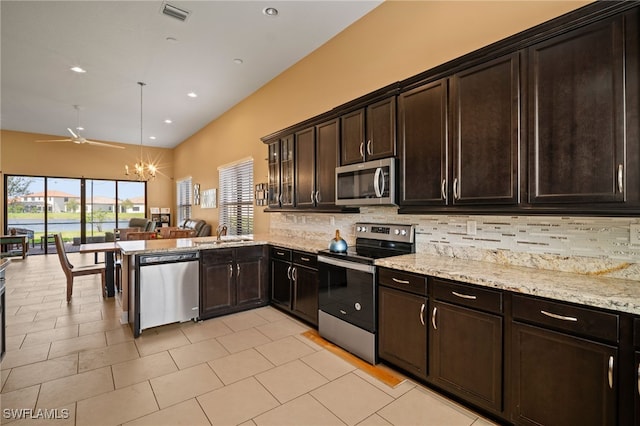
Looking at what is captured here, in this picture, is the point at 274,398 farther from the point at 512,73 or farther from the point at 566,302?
the point at 512,73

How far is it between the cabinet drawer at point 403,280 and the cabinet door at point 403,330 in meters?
0.04

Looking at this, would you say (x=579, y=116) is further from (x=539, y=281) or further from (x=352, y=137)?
(x=352, y=137)

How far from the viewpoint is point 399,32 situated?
3127mm

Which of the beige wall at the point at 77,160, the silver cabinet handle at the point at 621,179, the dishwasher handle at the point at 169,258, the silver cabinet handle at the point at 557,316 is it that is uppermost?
the beige wall at the point at 77,160

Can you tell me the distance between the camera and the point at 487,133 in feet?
6.76

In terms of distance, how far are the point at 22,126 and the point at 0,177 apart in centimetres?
154

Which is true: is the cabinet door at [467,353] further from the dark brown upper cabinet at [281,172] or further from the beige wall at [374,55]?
the dark brown upper cabinet at [281,172]

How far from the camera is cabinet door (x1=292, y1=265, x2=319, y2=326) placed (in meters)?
3.29

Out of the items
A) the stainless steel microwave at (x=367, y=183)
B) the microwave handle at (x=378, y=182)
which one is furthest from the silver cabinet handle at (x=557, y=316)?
the microwave handle at (x=378, y=182)

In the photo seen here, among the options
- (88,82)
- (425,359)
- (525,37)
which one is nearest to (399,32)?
(525,37)

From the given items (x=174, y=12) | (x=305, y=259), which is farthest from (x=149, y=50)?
(x=305, y=259)

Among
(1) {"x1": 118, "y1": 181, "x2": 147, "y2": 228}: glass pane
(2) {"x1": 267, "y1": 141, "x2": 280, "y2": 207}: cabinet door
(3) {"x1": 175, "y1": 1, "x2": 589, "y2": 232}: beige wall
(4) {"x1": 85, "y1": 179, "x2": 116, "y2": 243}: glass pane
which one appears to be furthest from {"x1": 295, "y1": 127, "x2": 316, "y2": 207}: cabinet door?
(1) {"x1": 118, "y1": 181, "x2": 147, "y2": 228}: glass pane

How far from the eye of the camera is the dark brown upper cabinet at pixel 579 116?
1552 millimetres

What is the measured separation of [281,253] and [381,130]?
6.40 feet
